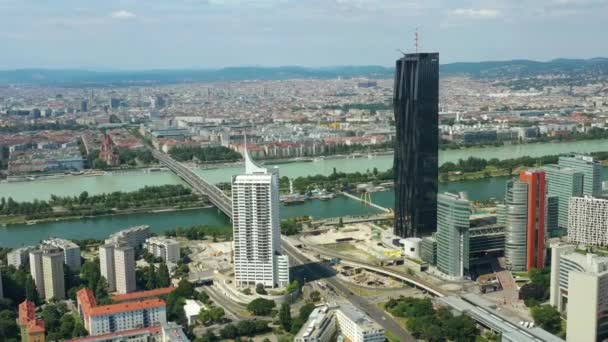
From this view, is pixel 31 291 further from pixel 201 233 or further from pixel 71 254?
pixel 201 233

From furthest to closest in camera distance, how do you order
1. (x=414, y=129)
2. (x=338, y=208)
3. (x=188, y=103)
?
(x=188, y=103), (x=338, y=208), (x=414, y=129)

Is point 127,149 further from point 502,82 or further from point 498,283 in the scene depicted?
point 502,82

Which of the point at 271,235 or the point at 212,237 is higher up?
the point at 271,235

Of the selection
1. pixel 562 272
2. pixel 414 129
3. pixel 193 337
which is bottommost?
pixel 193 337

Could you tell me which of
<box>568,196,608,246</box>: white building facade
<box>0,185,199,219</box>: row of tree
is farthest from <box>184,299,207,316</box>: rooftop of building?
<box>0,185,199,219</box>: row of tree

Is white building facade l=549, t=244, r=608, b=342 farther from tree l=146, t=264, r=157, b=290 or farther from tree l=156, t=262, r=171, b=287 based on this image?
tree l=146, t=264, r=157, b=290

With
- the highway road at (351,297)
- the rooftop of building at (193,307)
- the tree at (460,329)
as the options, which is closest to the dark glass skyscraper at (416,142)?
the highway road at (351,297)

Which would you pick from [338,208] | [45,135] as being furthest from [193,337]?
[45,135]

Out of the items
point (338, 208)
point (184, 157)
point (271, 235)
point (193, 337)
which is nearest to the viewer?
point (193, 337)
